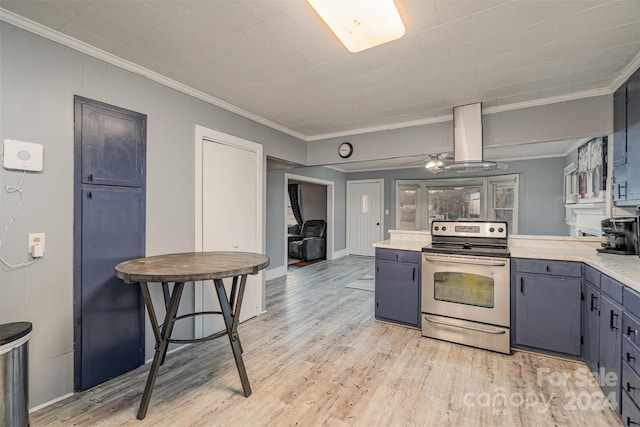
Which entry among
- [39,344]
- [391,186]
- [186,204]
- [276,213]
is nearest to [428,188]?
[391,186]

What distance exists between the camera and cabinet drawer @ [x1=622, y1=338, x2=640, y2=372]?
1464mm

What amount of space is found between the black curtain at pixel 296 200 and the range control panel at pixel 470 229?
522 centimetres

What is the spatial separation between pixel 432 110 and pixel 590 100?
1.37 m

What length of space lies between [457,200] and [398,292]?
4.29 m

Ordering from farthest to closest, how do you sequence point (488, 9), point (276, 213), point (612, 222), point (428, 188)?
point (428, 188), point (276, 213), point (612, 222), point (488, 9)

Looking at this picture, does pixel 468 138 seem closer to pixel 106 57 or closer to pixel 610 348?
pixel 610 348

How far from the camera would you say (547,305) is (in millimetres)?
2418

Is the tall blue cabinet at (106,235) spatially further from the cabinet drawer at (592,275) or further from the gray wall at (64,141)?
the cabinet drawer at (592,275)

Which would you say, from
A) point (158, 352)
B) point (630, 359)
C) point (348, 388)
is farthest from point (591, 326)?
point (158, 352)

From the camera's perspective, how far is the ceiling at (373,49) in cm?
159

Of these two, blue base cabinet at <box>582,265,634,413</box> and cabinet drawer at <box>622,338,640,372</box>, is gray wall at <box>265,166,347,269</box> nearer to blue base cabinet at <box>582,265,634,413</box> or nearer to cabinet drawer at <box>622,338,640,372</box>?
blue base cabinet at <box>582,265,634,413</box>

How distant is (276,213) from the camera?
528cm

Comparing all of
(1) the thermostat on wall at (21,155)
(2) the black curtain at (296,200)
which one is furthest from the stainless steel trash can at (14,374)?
(2) the black curtain at (296,200)

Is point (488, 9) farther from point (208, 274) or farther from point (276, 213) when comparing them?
point (276, 213)
